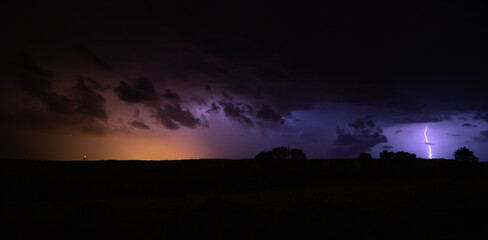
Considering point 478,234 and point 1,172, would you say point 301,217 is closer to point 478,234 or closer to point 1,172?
point 478,234

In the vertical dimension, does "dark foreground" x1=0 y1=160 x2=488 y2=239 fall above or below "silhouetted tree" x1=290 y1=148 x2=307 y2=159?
below

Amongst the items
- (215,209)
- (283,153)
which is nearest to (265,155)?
(283,153)

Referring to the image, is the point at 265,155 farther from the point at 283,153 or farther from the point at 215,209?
the point at 215,209

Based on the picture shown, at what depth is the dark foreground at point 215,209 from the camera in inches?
385

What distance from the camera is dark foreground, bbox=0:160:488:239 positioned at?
9.79 m

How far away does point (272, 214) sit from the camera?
1256 centimetres

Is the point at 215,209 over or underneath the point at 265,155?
underneath

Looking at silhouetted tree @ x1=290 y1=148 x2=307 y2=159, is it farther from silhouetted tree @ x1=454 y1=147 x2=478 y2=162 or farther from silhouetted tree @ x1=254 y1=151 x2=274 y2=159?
silhouetted tree @ x1=454 y1=147 x2=478 y2=162

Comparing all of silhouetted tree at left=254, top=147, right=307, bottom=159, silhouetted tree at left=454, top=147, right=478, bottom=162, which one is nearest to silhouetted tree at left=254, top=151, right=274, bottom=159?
silhouetted tree at left=254, top=147, right=307, bottom=159

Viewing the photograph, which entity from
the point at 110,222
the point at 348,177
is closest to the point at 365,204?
the point at 110,222

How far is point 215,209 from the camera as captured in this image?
1150 cm

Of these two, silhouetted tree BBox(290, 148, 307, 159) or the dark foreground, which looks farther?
silhouetted tree BBox(290, 148, 307, 159)

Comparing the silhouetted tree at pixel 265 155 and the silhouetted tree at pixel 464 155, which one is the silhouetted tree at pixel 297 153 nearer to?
the silhouetted tree at pixel 265 155

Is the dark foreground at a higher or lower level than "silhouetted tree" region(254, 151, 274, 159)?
lower
